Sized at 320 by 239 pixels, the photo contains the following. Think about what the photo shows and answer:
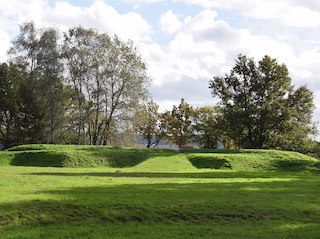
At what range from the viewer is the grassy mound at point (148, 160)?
136ft

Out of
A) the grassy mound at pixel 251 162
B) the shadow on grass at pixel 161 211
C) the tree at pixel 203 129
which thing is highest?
the tree at pixel 203 129

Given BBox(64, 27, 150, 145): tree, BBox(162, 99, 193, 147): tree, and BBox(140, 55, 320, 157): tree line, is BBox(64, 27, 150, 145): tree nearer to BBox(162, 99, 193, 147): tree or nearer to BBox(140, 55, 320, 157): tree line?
BBox(140, 55, 320, 157): tree line

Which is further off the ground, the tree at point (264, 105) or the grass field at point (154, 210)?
the tree at point (264, 105)

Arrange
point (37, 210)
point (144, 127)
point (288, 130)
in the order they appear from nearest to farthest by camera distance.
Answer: point (37, 210), point (288, 130), point (144, 127)

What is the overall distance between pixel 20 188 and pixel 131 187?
19.7 ft

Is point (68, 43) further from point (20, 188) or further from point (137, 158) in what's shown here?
point (20, 188)

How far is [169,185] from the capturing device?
23.7 metres

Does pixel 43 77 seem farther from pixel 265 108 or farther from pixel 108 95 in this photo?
pixel 265 108

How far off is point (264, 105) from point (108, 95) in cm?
2562

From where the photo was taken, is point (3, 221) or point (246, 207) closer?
point (3, 221)

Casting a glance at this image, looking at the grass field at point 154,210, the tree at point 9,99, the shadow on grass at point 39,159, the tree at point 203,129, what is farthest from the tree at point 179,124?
the grass field at point 154,210

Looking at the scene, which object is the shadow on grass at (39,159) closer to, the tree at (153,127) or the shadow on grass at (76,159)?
the shadow on grass at (76,159)

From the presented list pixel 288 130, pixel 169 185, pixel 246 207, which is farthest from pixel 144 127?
pixel 246 207

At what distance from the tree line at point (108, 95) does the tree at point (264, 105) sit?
155 mm
